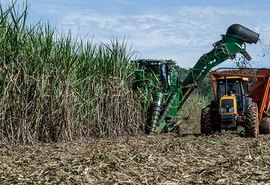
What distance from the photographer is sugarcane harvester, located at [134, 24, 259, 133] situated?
42.0ft

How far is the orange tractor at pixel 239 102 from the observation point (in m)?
11.7

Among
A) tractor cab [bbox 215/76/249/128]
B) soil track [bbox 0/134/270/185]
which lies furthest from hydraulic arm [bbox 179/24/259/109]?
soil track [bbox 0/134/270/185]

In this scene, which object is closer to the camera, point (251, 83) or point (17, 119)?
point (17, 119)

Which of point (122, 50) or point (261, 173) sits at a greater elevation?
point (122, 50)

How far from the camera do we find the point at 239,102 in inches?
486

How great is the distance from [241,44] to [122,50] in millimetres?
3602

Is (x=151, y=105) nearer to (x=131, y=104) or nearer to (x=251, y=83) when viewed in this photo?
(x=131, y=104)

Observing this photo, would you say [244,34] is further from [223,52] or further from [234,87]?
[234,87]

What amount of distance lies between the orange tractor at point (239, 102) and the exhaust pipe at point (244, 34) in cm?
77

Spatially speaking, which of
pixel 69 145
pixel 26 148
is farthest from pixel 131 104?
pixel 26 148

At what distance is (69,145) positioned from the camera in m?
8.96

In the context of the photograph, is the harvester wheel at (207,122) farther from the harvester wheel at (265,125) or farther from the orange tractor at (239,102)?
the harvester wheel at (265,125)

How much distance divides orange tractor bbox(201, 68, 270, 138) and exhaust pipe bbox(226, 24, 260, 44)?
771 millimetres

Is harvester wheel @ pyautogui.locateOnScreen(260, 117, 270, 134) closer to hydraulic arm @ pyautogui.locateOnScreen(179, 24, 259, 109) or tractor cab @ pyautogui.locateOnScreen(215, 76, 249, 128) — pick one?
tractor cab @ pyautogui.locateOnScreen(215, 76, 249, 128)
